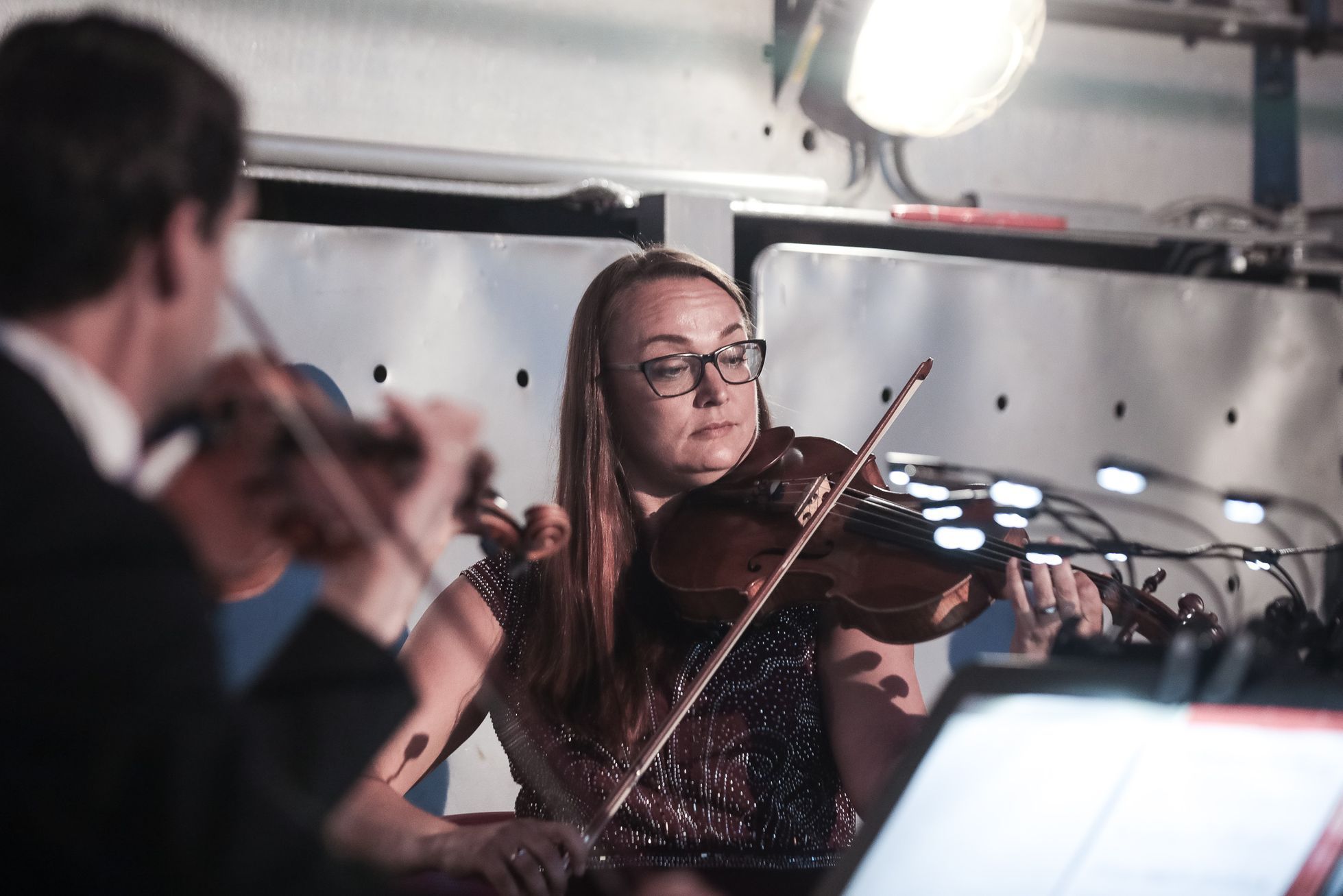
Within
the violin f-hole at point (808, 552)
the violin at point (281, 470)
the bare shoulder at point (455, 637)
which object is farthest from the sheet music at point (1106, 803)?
the bare shoulder at point (455, 637)

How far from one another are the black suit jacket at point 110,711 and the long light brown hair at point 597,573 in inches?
33.6

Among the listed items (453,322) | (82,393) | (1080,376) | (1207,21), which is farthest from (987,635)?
(82,393)

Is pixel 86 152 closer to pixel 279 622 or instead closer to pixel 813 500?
pixel 813 500

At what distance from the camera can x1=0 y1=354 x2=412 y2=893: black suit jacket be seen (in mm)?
586

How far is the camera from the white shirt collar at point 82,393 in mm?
650

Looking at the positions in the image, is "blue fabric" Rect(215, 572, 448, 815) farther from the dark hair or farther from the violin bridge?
the dark hair

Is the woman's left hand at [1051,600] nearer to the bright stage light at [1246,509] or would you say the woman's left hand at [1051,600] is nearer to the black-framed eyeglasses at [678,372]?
the bright stage light at [1246,509]

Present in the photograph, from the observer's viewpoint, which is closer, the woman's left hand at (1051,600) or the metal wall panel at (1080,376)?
the woman's left hand at (1051,600)

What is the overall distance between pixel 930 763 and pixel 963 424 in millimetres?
1510

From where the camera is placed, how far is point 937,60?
6.89 ft

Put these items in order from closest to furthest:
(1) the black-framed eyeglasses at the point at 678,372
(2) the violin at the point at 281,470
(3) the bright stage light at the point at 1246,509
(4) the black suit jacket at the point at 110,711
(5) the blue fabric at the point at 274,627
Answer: (4) the black suit jacket at the point at 110,711
(2) the violin at the point at 281,470
(3) the bright stage light at the point at 1246,509
(1) the black-framed eyeglasses at the point at 678,372
(5) the blue fabric at the point at 274,627

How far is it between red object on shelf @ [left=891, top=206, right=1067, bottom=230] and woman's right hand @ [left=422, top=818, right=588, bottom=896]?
1.34 meters

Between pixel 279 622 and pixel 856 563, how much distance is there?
87 cm

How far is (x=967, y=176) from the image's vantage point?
95.2 inches
